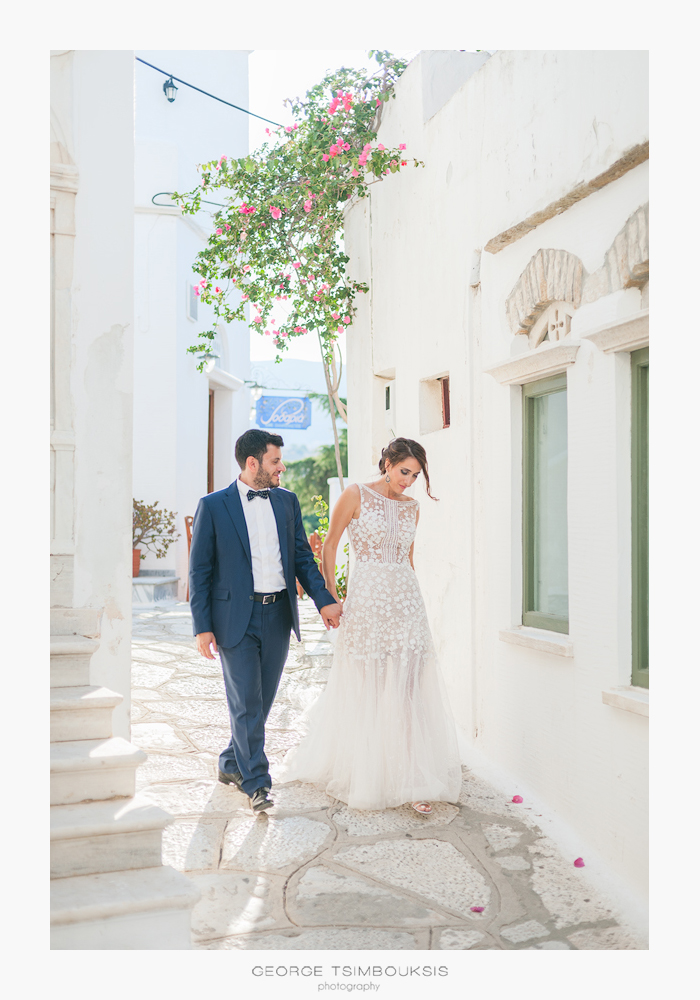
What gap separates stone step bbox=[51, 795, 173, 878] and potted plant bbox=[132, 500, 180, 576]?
27.9ft

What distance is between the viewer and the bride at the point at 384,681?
394 cm

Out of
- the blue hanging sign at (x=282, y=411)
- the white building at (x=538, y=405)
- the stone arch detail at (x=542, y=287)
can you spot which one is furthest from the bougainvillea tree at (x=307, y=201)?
the blue hanging sign at (x=282, y=411)

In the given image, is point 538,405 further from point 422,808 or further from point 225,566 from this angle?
point 422,808

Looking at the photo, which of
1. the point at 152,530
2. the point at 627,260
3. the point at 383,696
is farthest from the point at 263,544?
the point at 152,530

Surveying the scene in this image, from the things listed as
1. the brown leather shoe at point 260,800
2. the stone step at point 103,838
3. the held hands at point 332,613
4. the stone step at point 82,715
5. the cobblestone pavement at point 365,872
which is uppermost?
the held hands at point 332,613

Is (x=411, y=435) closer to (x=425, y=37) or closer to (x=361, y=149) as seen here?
(x=361, y=149)

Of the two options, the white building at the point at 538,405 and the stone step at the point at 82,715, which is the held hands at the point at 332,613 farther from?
the stone step at the point at 82,715

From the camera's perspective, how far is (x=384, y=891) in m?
3.12

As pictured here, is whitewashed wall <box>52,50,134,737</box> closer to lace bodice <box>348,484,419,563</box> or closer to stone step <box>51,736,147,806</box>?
stone step <box>51,736,147,806</box>

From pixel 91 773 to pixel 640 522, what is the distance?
2.14 metres

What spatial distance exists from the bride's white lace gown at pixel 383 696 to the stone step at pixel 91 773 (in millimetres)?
1312

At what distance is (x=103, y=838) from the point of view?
2725 millimetres
